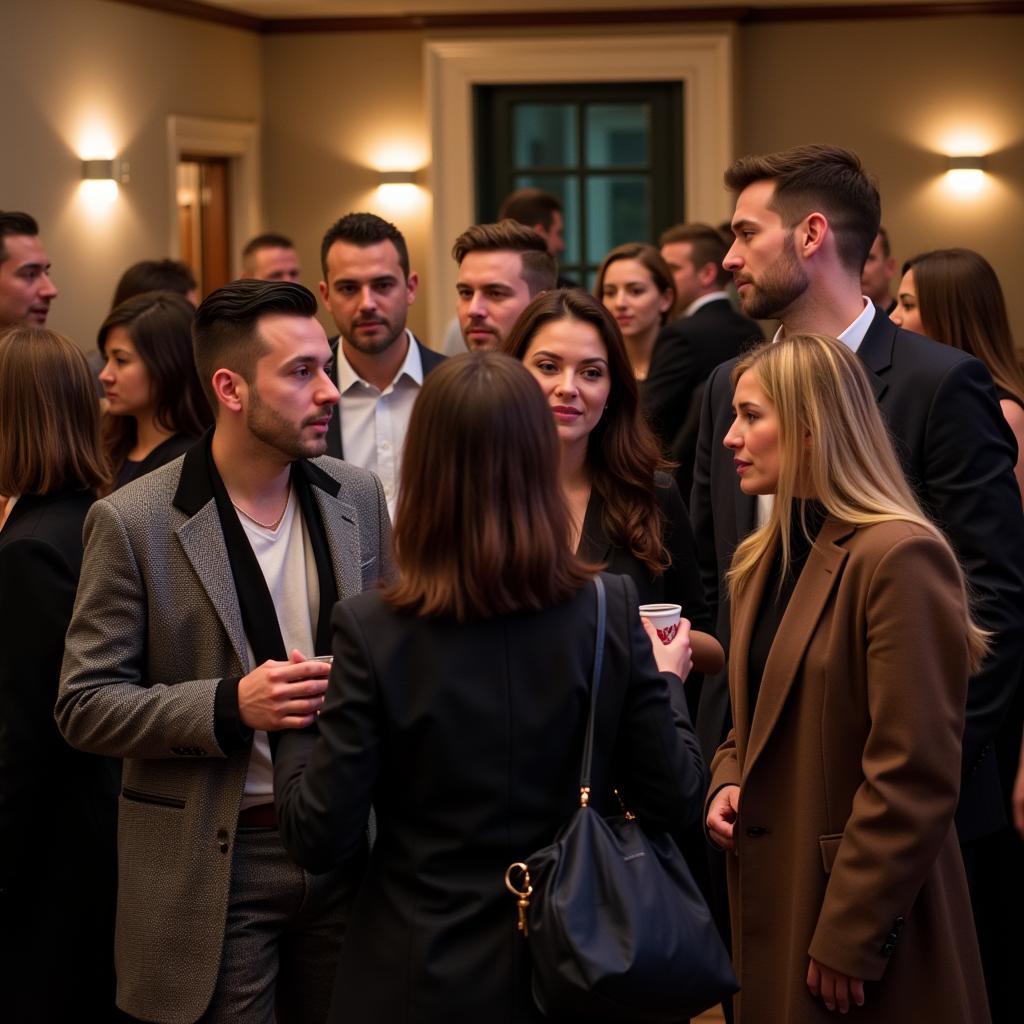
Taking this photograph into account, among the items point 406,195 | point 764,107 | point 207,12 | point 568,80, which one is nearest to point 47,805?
point 207,12

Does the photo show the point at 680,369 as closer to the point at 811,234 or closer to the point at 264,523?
the point at 811,234

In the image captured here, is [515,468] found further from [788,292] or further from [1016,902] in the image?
[1016,902]

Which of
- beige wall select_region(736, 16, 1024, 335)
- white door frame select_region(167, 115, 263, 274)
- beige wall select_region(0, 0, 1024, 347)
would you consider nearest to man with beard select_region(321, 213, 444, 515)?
beige wall select_region(0, 0, 1024, 347)

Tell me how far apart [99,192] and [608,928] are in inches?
268

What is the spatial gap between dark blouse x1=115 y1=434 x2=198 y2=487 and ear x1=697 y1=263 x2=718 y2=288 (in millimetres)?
3200

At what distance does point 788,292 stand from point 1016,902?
5.86ft

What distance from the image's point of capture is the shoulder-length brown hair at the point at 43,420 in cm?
292

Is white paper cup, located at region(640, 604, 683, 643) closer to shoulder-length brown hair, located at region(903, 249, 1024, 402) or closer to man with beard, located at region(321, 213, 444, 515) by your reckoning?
man with beard, located at region(321, 213, 444, 515)

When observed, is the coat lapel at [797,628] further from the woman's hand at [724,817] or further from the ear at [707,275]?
the ear at [707,275]

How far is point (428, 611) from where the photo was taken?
193 centimetres

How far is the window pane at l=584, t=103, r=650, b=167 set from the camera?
9742 millimetres

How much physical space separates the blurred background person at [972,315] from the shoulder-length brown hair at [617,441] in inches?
50.8

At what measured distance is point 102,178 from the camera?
7840 millimetres

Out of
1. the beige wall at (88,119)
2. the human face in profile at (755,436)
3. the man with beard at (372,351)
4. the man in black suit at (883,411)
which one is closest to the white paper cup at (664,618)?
the human face in profile at (755,436)
